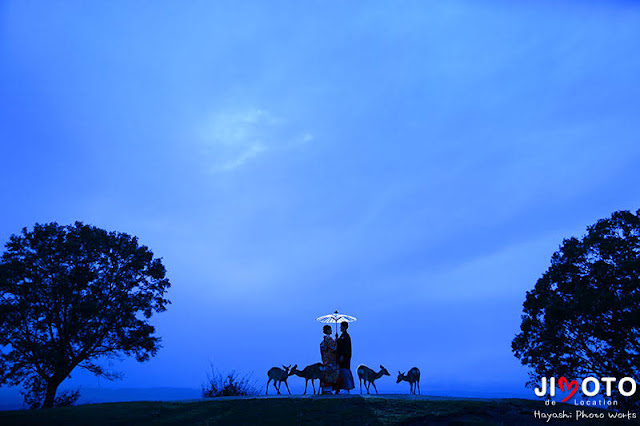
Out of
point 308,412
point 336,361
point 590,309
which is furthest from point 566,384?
point 308,412

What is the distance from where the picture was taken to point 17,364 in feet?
83.0

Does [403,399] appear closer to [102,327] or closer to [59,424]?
[59,424]

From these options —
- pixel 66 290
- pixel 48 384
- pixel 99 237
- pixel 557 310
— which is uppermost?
pixel 99 237

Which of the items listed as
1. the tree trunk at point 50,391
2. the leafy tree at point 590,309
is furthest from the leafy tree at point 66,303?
the leafy tree at point 590,309

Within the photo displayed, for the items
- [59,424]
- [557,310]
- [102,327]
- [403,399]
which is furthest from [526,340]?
[102,327]

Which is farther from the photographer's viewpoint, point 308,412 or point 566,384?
point 566,384

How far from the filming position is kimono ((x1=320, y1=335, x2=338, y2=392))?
18938 millimetres

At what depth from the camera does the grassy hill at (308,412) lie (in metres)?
13.0

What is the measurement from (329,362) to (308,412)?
5619 mm

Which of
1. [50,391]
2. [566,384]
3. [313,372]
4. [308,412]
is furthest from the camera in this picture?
[50,391]

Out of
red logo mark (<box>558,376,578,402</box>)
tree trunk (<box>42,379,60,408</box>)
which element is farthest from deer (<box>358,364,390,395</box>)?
tree trunk (<box>42,379,60,408</box>)

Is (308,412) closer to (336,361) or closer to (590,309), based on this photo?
(336,361)

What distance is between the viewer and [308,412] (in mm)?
13648

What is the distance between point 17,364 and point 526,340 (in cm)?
2966
